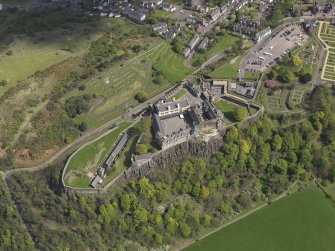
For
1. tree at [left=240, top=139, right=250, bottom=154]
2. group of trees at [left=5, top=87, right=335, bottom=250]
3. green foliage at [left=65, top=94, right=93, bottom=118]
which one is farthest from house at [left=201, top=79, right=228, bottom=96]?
green foliage at [left=65, top=94, right=93, bottom=118]

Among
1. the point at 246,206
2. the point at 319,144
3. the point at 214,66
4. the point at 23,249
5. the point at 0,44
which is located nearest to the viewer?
the point at 23,249

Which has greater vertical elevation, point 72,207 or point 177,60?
point 177,60

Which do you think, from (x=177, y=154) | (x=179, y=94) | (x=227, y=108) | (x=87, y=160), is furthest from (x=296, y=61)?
(x=87, y=160)

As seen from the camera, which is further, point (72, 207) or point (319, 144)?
point (319, 144)

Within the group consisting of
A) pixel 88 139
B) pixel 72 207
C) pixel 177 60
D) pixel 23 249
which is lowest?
pixel 23 249

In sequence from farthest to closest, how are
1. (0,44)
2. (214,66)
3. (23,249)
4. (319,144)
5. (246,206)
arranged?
(0,44) < (214,66) < (319,144) < (246,206) < (23,249)

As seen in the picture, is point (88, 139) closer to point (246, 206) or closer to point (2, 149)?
point (2, 149)

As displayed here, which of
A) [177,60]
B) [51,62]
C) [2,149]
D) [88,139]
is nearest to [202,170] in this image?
[88,139]

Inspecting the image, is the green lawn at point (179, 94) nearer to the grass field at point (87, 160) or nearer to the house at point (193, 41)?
the grass field at point (87, 160)
